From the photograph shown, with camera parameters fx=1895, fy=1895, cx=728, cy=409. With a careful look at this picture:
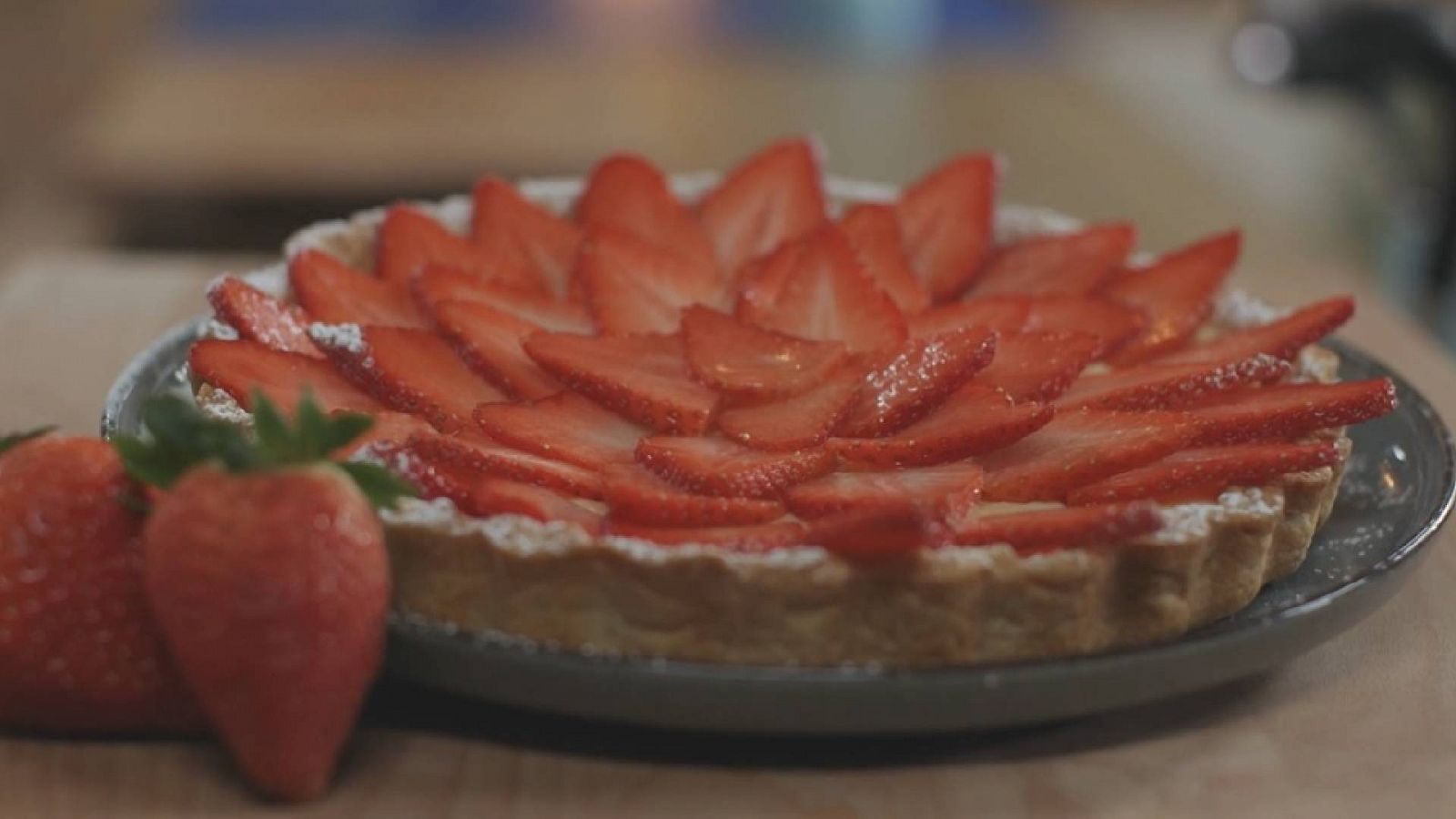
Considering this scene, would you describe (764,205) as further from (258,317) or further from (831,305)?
(258,317)

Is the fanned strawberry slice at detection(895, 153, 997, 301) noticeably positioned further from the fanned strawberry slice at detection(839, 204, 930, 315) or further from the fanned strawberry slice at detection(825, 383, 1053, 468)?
the fanned strawberry slice at detection(825, 383, 1053, 468)

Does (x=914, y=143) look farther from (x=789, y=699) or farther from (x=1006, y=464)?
(x=789, y=699)

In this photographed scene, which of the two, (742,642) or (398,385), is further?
(398,385)

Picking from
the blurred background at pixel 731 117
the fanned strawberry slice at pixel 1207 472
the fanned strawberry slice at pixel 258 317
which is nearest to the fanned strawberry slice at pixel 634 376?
the fanned strawberry slice at pixel 258 317

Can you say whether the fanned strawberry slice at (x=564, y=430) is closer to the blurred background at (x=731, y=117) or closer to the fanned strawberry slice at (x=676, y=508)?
the fanned strawberry slice at (x=676, y=508)

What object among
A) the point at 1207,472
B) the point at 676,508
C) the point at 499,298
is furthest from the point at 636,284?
the point at 1207,472

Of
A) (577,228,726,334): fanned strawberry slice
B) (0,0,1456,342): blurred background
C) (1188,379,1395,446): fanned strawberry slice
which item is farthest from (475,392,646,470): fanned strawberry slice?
(0,0,1456,342): blurred background

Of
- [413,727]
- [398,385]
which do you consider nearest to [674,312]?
[398,385]
